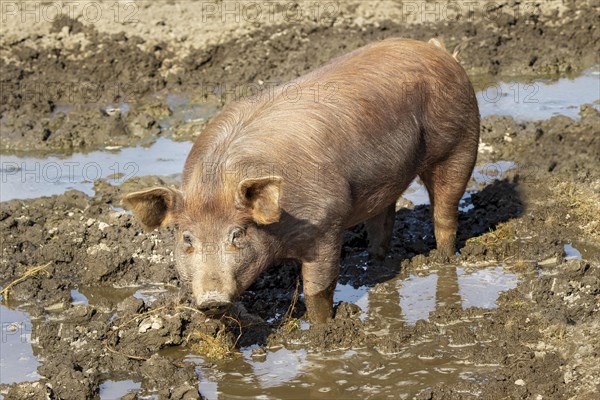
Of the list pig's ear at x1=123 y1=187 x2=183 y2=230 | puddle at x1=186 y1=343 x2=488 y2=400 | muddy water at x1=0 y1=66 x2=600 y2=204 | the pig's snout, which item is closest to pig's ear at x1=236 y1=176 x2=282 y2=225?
pig's ear at x1=123 y1=187 x2=183 y2=230

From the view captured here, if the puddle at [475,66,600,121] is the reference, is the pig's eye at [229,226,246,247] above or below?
above

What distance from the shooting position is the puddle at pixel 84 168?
11242 mm

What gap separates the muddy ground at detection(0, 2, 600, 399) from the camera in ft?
24.7

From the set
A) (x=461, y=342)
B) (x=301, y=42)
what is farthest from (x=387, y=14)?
(x=461, y=342)

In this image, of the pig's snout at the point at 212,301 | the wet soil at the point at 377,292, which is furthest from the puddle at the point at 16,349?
the pig's snout at the point at 212,301

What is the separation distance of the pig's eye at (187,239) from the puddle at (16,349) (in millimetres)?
1629

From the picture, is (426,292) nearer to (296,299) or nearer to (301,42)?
(296,299)

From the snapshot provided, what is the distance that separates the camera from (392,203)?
880cm

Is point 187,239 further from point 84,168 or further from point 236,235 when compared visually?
point 84,168

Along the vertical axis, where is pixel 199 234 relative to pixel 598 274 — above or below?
above

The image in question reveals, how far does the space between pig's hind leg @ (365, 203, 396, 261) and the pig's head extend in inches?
83.7

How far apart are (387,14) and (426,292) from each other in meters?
7.24

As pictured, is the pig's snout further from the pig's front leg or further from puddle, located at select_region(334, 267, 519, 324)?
puddle, located at select_region(334, 267, 519, 324)

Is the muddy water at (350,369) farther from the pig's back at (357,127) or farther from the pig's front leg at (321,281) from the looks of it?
the pig's back at (357,127)
